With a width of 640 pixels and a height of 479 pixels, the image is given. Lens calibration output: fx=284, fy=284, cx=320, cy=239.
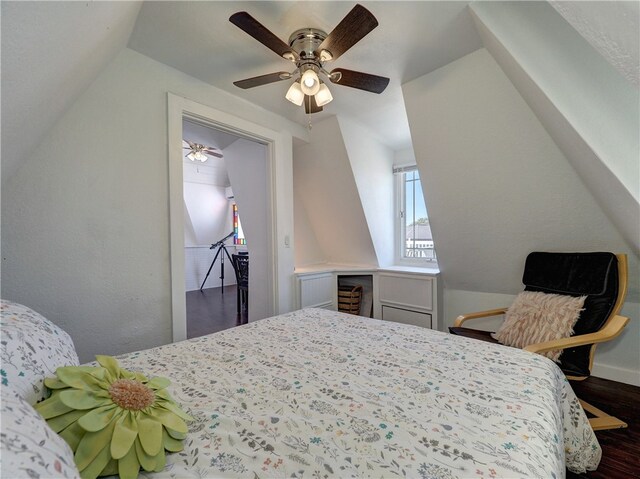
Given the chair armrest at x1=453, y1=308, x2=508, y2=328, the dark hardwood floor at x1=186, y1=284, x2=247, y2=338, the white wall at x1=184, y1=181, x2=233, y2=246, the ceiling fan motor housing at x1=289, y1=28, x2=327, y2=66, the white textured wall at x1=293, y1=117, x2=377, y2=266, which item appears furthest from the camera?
the white wall at x1=184, y1=181, x2=233, y2=246

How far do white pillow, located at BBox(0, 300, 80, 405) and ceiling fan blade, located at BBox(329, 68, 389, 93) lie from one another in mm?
1784

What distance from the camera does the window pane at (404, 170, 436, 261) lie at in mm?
3494

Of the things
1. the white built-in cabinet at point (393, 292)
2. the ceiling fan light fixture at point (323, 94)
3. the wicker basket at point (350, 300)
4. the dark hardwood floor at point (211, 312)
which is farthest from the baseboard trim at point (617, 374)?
the dark hardwood floor at point (211, 312)

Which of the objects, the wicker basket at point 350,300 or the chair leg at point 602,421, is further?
the wicker basket at point 350,300

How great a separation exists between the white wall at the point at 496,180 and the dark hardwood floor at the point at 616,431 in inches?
10.2

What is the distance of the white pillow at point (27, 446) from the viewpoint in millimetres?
421

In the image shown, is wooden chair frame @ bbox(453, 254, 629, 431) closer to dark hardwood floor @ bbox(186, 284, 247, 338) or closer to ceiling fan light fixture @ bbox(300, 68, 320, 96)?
ceiling fan light fixture @ bbox(300, 68, 320, 96)

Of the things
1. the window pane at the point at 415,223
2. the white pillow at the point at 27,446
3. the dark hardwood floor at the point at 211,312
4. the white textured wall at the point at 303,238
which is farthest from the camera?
the white textured wall at the point at 303,238

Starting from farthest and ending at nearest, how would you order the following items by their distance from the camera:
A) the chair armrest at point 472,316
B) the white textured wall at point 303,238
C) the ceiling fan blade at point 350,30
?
the white textured wall at point 303,238 < the chair armrest at point 472,316 < the ceiling fan blade at point 350,30

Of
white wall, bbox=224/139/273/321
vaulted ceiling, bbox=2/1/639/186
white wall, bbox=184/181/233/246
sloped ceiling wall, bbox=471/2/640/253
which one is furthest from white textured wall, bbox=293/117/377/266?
white wall, bbox=184/181/233/246

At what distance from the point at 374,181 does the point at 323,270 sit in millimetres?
1223

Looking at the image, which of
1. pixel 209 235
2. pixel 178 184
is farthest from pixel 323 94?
pixel 209 235

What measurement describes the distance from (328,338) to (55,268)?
1.59m

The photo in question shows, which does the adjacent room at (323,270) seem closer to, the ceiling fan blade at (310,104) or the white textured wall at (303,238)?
the ceiling fan blade at (310,104)
